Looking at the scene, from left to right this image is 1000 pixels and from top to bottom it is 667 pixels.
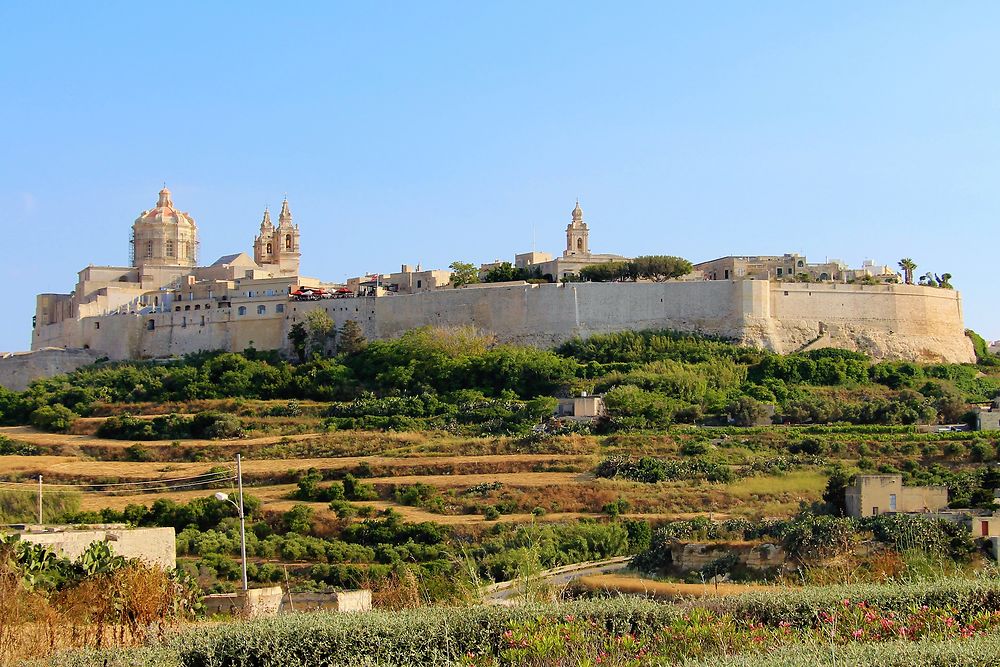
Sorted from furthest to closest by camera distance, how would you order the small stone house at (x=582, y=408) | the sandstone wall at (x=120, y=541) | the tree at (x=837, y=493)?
the small stone house at (x=582, y=408) < the tree at (x=837, y=493) < the sandstone wall at (x=120, y=541)

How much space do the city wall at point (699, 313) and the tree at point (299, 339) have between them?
0.63m

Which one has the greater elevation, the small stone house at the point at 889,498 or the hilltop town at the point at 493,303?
the hilltop town at the point at 493,303

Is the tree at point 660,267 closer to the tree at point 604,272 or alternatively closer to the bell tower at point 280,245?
the tree at point 604,272

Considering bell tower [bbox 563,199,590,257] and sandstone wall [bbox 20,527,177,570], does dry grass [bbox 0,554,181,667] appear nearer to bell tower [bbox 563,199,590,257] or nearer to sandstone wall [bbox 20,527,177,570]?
sandstone wall [bbox 20,527,177,570]

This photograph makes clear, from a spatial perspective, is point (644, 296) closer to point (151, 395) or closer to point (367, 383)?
point (367, 383)

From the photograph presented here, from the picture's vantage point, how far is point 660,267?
171 ft

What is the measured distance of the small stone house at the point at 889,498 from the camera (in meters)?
26.0

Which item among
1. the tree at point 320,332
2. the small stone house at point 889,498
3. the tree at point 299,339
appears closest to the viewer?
the small stone house at point 889,498

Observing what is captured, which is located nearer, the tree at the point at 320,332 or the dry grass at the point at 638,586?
the dry grass at the point at 638,586

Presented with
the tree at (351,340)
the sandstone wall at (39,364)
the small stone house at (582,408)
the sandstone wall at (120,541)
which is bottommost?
the small stone house at (582,408)

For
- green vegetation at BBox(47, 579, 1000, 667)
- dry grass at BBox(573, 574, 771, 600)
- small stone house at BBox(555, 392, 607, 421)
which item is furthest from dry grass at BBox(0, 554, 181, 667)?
small stone house at BBox(555, 392, 607, 421)

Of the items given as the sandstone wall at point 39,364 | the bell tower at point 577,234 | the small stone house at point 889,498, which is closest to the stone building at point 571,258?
the bell tower at point 577,234

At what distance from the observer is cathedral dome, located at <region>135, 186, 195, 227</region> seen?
60.3 meters

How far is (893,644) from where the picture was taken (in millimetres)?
10188
